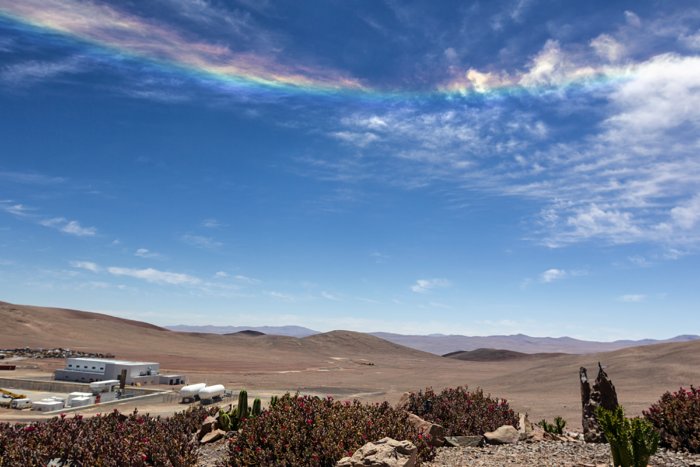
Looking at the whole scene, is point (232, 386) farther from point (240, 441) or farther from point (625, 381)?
point (240, 441)

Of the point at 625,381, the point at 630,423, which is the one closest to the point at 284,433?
the point at 630,423

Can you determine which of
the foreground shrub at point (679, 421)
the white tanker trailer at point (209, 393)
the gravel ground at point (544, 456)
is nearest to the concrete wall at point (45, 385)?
the white tanker trailer at point (209, 393)

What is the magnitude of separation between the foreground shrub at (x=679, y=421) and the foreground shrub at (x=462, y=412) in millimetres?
4054

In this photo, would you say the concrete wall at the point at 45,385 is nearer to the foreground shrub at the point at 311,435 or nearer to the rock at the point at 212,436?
the rock at the point at 212,436

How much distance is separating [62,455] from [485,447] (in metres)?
9.58

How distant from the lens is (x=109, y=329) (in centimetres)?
13175

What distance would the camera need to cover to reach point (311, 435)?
9898mm

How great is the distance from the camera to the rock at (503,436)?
12.5m

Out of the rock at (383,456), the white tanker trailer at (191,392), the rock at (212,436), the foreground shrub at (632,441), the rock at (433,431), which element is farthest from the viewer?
the white tanker trailer at (191,392)

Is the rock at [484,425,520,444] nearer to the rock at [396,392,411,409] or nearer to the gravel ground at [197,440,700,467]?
the gravel ground at [197,440,700,467]

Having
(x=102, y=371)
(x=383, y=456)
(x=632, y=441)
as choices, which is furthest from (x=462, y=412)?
(x=102, y=371)

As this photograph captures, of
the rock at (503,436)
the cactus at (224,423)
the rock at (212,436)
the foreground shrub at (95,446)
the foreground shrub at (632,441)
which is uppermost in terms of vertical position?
the foreground shrub at (632,441)

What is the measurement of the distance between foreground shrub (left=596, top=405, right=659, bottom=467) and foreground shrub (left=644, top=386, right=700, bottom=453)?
2.83 meters

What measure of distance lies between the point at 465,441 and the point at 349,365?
9217 centimetres
